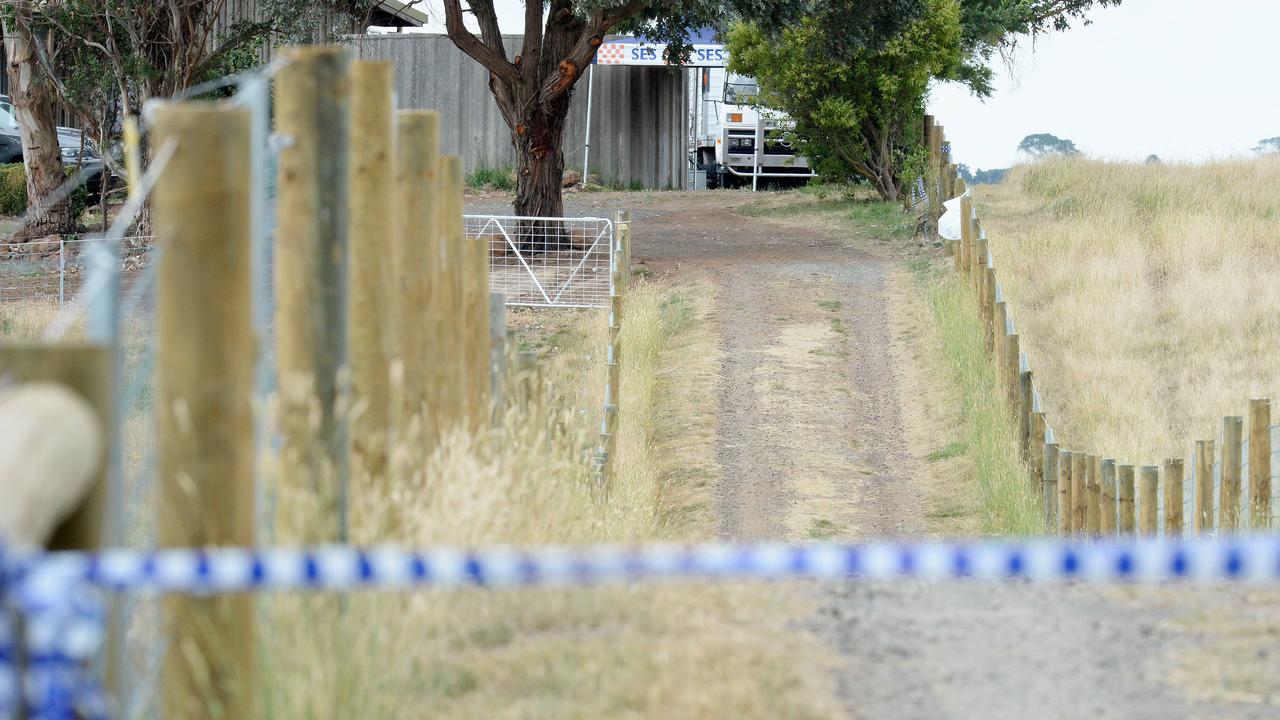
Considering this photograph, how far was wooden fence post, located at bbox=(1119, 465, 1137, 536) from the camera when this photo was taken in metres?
8.84

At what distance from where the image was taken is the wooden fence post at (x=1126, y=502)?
348 inches

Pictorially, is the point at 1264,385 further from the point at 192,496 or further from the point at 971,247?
the point at 192,496

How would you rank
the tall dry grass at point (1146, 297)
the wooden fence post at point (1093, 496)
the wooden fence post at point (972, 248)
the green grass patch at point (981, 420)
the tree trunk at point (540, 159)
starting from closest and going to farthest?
the wooden fence post at point (1093, 496) < the green grass patch at point (981, 420) < the tall dry grass at point (1146, 297) < the wooden fence post at point (972, 248) < the tree trunk at point (540, 159)

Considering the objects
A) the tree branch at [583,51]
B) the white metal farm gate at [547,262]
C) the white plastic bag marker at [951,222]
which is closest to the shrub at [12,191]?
the white metal farm gate at [547,262]

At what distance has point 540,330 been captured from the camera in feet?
53.1

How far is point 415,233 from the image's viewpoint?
549 centimetres

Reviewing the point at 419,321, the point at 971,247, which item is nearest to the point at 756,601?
the point at 419,321

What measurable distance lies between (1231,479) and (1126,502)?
616 mm

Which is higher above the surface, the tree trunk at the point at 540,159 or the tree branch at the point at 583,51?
the tree branch at the point at 583,51

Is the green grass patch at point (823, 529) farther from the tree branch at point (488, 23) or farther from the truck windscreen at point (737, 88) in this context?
the truck windscreen at point (737, 88)

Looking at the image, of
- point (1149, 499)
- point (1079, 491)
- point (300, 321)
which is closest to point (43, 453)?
point (300, 321)

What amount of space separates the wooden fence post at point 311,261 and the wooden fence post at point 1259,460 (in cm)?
633

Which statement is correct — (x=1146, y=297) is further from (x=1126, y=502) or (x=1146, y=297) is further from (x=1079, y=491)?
(x=1126, y=502)

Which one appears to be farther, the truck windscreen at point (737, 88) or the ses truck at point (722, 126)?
the ses truck at point (722, 126)
